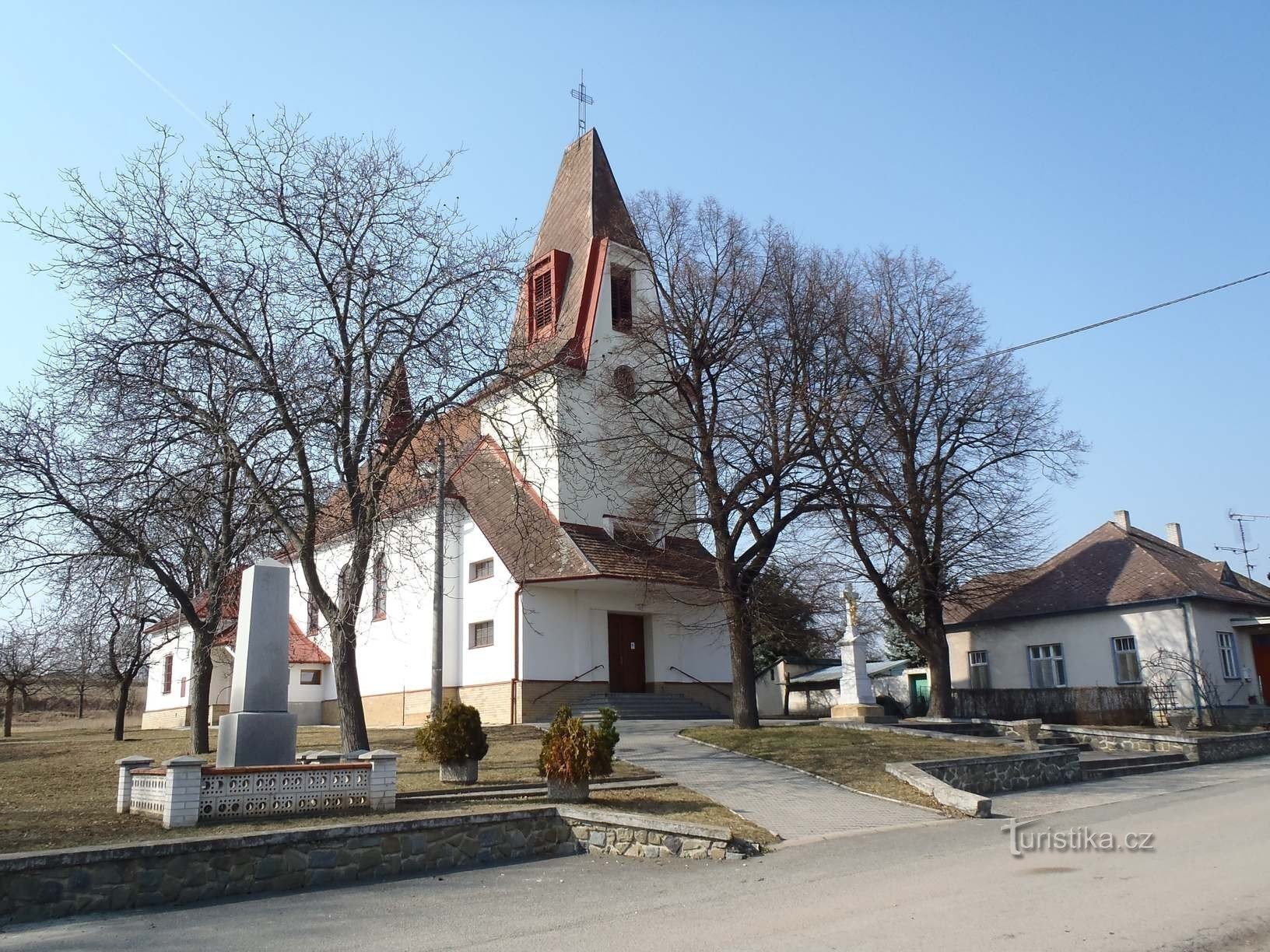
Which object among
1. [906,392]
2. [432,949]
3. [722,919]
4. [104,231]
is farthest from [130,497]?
[906,392]

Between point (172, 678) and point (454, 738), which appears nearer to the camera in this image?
point (454, 738)

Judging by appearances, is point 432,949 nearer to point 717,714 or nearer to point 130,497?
point 130,497

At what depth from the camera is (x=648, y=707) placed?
86.6 ft

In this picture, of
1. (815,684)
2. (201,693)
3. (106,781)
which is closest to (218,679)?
(201,693)

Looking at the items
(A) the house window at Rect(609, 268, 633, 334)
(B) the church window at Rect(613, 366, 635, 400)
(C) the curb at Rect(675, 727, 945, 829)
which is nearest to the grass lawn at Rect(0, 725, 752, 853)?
(C) the curb at Rect(675, 727, 945, 829)

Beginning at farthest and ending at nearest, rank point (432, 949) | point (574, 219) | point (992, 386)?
1. point (574, 219)
2. point (992, 386)
3. point (432, 949)

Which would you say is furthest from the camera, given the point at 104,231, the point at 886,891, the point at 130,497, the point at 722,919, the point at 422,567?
the point at 422,567

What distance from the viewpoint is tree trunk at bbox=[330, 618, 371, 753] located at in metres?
16.3

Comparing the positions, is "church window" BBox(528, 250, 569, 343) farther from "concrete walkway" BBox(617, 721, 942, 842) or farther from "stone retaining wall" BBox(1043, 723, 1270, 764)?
"stone retaining wall" BBox(1043, 723, 1270, 764)

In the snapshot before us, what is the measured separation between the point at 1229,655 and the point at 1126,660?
3052 mm

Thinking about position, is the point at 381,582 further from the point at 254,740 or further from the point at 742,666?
the point at 742,666

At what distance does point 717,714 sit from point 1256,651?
18.1 m

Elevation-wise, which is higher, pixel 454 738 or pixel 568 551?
pixel 568 551

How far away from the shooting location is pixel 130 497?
15.9 m
